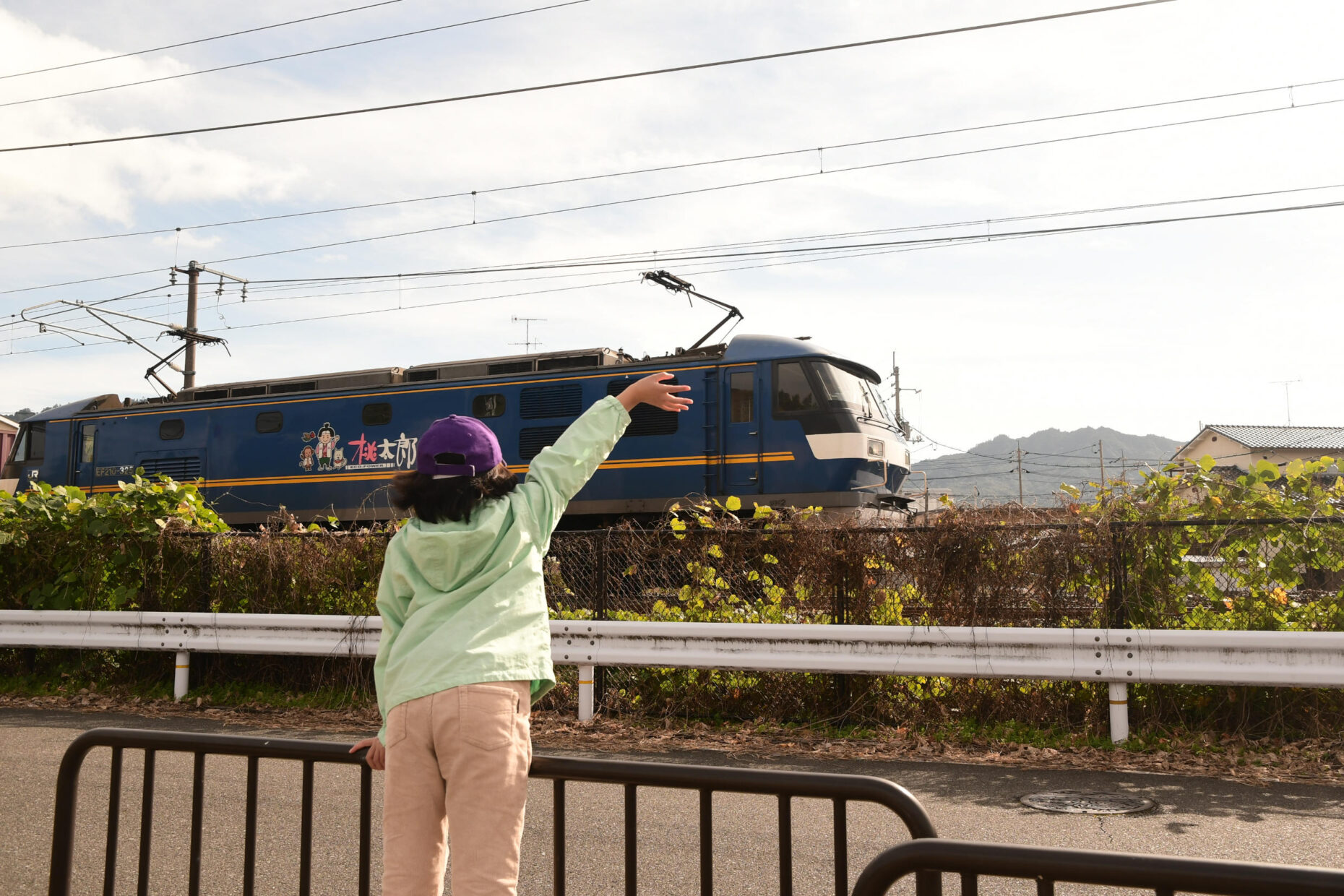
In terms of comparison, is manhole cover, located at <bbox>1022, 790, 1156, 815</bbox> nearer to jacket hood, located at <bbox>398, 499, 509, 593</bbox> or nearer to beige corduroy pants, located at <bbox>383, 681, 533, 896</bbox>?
beige corduroy pants, located at <bbox>383, 681, 533, 896</bbox>

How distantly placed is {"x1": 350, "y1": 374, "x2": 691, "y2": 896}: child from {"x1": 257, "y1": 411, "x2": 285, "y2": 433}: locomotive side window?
16.7m

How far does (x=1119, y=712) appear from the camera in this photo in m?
6.86

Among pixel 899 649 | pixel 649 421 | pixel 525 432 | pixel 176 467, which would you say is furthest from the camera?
pixel 176 467

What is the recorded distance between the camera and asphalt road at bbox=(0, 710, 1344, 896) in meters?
4.62

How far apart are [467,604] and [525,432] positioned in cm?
1377

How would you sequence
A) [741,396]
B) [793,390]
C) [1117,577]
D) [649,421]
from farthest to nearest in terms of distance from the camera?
1. [649,421]
2. [741,396]
3. [793,390]
4. [1117,577]

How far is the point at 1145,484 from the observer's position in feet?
26.2

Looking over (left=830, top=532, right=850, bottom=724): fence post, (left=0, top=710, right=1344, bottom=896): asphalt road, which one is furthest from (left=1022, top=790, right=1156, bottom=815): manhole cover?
(left=830, top=532, right=850, bottom=724): fence post

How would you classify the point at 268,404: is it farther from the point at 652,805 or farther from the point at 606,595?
the point at 652,805

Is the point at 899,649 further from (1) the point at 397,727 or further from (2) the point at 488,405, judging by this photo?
(2) the point at 488,405

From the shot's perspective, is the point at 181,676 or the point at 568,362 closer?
the point at 181,676

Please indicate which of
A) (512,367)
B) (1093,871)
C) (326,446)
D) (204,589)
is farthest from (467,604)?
(326,446)

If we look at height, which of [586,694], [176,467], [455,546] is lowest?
[586,694]

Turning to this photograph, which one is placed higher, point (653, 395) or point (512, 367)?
point (512, 367)
